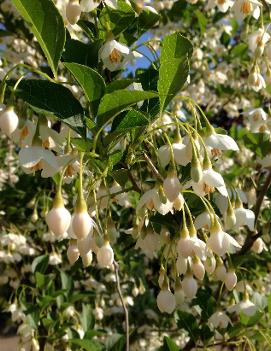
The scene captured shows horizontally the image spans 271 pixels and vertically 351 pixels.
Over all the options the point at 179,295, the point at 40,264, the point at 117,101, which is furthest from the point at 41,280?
the point at 117,101

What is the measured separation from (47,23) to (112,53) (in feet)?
0.90

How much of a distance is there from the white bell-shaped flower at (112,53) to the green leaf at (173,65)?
0.25 metres

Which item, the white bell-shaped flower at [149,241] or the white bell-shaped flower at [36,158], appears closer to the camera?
the white bell-shaped flower at [36,158]

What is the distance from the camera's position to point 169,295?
164cm

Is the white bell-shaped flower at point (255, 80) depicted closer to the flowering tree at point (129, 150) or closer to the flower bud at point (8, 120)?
the flowering tree at point (129, 150)

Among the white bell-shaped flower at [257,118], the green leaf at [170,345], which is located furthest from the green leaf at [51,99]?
the white bell-shaped flower at [257,118]

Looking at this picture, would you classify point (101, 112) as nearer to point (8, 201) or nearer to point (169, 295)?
point (169, 295)

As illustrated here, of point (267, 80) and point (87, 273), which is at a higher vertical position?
point (267, 80)

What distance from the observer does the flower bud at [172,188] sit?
1241 mm

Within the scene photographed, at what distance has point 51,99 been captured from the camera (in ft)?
4.06

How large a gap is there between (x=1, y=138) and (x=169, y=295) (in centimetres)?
445

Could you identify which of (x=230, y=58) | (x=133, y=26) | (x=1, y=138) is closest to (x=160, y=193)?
(x=133, y=26)

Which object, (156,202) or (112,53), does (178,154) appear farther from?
(112,53)

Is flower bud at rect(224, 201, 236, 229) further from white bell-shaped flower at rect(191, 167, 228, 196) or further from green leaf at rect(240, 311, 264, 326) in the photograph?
green leaf at rect(240, 311, 264, 326)
